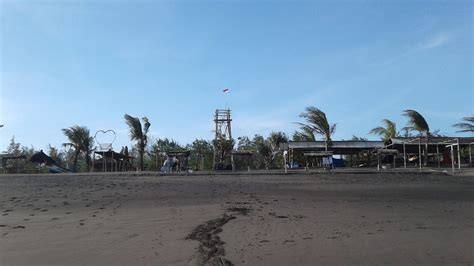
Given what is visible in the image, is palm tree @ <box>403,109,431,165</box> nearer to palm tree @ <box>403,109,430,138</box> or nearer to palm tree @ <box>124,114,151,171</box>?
palm tree @ <box>403,109,430,138</box>

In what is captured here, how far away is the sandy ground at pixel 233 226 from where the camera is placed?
6.89 metres

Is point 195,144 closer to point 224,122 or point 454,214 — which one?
point 224,122

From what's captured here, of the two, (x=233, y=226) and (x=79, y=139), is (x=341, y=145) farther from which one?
(x=233, y=226)

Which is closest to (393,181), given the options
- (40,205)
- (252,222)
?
(252,222)

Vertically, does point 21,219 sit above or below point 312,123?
below

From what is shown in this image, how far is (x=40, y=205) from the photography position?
1178 cm

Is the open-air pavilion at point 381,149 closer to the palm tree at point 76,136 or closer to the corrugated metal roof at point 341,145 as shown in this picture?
the corrugated metal roof at point 341,145

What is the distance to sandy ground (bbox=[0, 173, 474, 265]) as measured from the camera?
689 centimetres

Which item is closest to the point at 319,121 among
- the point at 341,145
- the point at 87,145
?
the point at 341,145

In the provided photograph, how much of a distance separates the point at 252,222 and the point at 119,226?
2360 millimetres

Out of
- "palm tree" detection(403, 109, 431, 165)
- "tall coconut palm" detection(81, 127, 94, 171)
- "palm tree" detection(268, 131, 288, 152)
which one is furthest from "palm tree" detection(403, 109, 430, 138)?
"tall coconut palm" detection(81, 127, 94, 171)

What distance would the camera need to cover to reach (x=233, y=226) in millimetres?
8852

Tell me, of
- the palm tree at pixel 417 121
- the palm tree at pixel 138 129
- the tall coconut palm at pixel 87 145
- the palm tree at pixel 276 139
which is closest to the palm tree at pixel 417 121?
the palm tree at pixel 417 121

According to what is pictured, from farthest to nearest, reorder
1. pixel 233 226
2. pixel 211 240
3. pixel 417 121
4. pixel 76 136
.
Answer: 1. pixel 76 136
2. pixel 417 121
3. pixel 233 226
4. pixel 211 240
